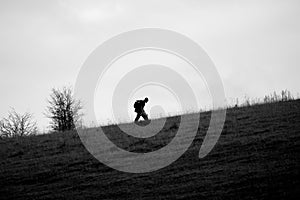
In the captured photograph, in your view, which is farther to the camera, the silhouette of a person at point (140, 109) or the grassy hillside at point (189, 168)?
the silhouette of a person at point (140, 109)

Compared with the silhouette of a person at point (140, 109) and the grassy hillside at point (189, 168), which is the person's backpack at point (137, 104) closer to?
the silhouette of a person at point (140, 109)

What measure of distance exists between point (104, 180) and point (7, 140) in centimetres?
1695

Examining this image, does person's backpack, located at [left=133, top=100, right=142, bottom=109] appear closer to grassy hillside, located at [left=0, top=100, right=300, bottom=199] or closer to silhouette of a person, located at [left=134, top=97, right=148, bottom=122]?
silhouette of a person, located at [left=134, top=97, right=148, bottom=122]

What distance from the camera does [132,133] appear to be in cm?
2425

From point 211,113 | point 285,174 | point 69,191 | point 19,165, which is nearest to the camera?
point 285,174

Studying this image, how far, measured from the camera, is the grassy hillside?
12312 mm

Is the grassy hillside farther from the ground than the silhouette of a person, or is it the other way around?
the silhouette of a person

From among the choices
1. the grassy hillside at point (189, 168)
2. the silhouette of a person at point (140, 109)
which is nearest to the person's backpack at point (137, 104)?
the silhouette of a person at point (140, 109)

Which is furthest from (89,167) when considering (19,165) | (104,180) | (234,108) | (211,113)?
(234,108)

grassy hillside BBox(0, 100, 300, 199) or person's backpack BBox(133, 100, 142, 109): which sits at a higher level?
person's backpack BBox(133, 100, 142, 109)

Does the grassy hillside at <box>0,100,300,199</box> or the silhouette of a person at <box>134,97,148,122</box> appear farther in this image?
the silhouette of a person at <box>134,97,148,122</box>

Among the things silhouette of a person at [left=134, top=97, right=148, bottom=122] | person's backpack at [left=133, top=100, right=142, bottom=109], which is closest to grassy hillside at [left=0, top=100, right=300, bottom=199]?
silhouette of a person at [left=134, top=97, right=148, bottom=122]

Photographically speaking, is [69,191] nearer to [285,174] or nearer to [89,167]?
[89,167]

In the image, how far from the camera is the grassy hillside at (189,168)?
485 inches
